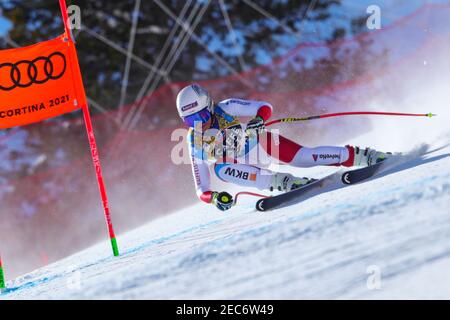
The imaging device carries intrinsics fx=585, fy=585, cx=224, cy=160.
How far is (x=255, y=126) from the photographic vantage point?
4.85m

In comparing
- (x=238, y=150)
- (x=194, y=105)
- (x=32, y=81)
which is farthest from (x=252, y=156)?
(x=32, y=81)

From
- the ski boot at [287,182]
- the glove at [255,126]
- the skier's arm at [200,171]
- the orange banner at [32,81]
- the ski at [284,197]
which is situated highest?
the orange banner at [32,81]

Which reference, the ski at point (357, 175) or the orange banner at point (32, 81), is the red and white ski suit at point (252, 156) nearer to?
the ski at point (357, 175)

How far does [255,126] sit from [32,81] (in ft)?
6.13

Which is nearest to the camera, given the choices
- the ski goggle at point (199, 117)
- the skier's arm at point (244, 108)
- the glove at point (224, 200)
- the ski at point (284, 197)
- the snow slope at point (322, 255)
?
the snow slope at point (322, 255)

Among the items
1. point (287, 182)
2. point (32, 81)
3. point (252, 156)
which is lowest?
point (287, 182)

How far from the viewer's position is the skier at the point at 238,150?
4688mm

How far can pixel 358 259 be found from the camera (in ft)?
9.31

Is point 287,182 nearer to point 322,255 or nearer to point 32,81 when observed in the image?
point 322,255

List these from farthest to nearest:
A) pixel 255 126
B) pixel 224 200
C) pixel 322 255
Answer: pixel 255 126
pixel 224 200
pixel 322 255

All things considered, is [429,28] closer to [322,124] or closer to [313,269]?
[322,124]

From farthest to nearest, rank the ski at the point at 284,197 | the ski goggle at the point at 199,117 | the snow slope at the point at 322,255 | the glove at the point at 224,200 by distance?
the ski goggle at the point at 199,117 → the ski at the point at 284,197 → the glove at the point at 224,200 → the snow slope at the point at 322,255

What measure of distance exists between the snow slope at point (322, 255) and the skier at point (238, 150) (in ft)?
1.28

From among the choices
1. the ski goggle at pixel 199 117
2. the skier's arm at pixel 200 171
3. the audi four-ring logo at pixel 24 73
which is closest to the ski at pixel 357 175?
the skier's arm at pixel 200 171
